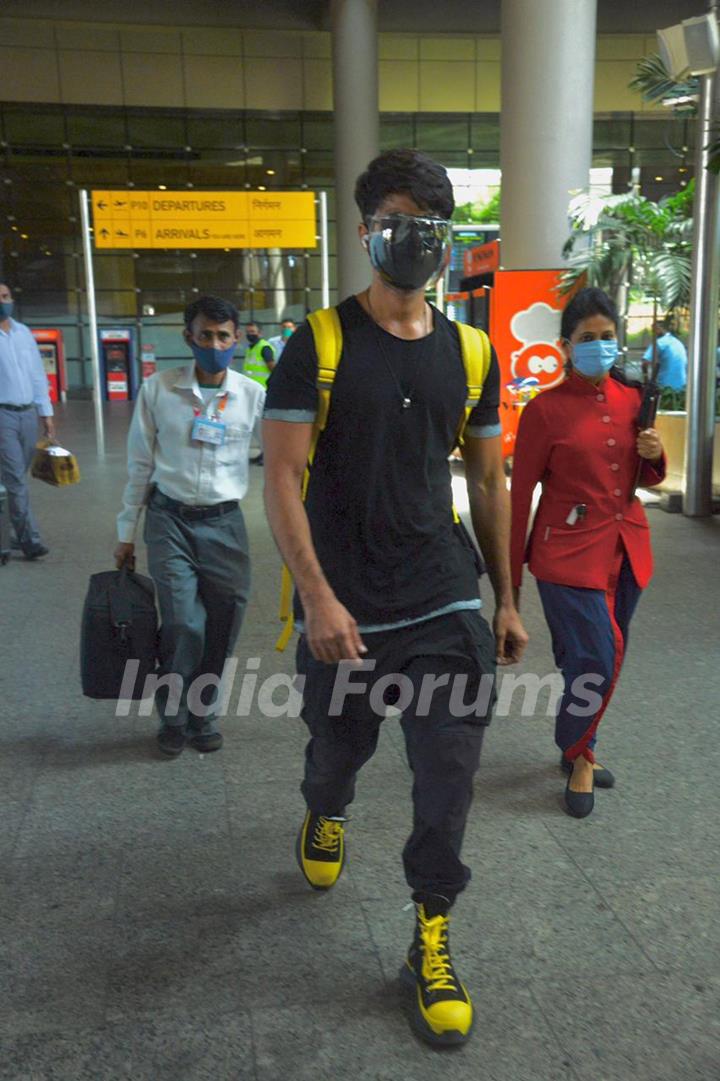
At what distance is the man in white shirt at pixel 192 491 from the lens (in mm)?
4215

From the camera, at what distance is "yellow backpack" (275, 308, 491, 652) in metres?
2.53

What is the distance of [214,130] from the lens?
92.6 ft

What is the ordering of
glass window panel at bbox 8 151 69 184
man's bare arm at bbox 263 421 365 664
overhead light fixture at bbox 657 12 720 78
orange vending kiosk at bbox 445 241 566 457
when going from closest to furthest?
man's bare arm at bbox 263 421 365 664
overhead light fixture at bbox 657 12 720 78
orange vending kiosk at bbox 445 241 566 457
glass window panel at bbox 8 151 69 184

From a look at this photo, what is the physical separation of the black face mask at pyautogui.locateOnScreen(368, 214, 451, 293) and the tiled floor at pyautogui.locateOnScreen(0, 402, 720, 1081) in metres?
1.85

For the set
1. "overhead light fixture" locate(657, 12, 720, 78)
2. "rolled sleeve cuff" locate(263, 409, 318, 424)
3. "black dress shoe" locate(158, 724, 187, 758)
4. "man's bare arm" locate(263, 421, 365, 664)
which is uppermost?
"overhead light fixture" locate(657, 12, 720, 78)

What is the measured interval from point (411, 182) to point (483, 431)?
0.67 meters

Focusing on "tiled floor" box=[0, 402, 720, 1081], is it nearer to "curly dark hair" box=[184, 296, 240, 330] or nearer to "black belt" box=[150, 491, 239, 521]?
"black belt" box=[150, 491, 239, 521]

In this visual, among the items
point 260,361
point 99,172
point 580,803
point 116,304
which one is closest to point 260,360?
point 260,361

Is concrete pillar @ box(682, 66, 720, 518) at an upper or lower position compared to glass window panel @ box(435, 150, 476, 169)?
lower

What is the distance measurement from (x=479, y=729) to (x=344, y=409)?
2.88ft

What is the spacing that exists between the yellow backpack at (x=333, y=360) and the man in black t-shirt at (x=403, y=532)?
0.06ft

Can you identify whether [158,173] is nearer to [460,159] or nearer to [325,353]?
[460,159]

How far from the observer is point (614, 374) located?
153 inches

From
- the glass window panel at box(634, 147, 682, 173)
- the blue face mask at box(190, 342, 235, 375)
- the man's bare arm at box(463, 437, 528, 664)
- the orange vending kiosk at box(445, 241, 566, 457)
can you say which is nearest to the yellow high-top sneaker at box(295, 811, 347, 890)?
the man's bare arm at box(463, 437, 528, 664)
